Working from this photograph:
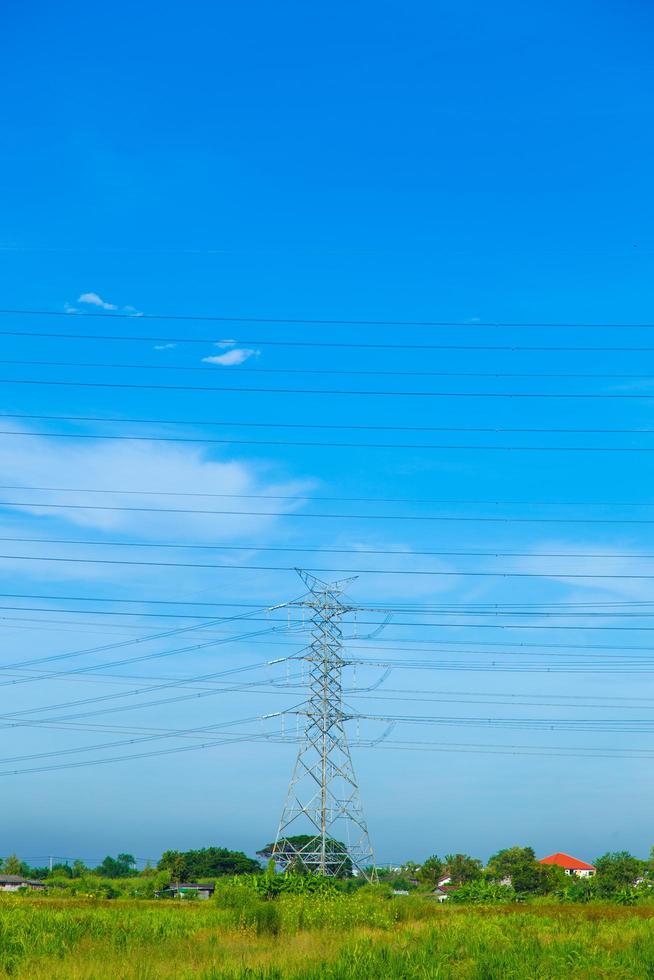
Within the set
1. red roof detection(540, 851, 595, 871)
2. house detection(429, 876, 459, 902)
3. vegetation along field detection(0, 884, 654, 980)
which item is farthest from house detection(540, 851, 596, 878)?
vegetation along field detection(0, 884, 654, 980)

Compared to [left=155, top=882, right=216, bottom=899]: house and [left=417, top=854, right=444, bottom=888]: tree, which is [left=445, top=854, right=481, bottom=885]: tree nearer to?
[left=417, top=854, right=444, bottom=888]: tree

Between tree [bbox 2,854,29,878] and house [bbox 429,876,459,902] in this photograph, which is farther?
tree [bbox 2,854,29,878]

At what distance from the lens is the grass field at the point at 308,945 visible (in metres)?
25.0

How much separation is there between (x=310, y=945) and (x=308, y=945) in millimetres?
65

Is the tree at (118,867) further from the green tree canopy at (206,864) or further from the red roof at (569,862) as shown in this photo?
the red roof at (569,862)

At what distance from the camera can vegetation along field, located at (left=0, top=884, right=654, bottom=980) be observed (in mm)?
25062

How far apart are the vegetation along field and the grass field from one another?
50mm

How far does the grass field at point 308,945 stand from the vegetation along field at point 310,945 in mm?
50

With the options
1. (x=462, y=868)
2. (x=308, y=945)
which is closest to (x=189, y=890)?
(x=462, y=868)

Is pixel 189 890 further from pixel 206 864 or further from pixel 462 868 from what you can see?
pixel 462 868

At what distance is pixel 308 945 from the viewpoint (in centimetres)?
3067

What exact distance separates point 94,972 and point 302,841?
113 m

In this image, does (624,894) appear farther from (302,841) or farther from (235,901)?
(302,841)

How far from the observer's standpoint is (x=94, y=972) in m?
24.1
